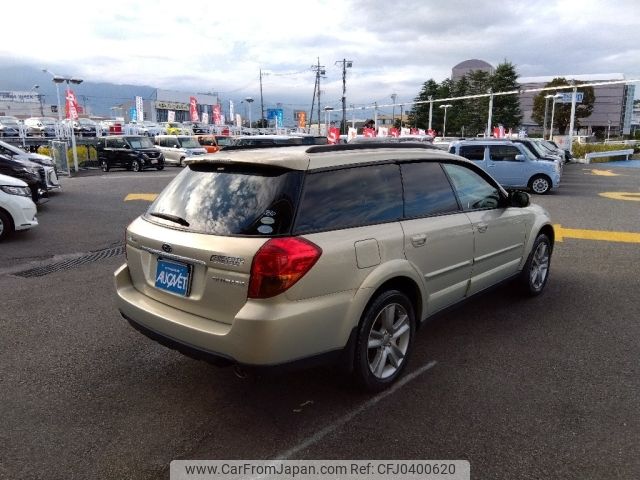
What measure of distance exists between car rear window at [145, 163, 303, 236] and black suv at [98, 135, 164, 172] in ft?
74.1

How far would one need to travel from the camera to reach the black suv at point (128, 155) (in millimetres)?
24359

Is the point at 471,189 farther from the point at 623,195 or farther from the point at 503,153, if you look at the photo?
the point at 623,195

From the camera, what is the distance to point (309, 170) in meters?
3.09

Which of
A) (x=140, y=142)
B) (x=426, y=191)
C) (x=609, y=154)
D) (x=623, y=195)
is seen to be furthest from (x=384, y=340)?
(x=609, y=154)

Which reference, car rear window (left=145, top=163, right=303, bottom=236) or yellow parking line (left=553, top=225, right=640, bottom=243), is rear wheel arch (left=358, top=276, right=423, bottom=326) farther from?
yellow parking line (left=553, top=225, right=640, bottom=243)

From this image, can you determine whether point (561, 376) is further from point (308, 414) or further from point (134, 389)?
point (134, 389)

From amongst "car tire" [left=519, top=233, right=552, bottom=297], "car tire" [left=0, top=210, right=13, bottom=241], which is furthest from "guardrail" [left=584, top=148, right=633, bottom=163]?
"car tire" [left=0, top=210, right=13, bottom=241]

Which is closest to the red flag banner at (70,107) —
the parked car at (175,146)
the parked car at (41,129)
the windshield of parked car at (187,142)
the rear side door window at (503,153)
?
the parked car at (175,146)

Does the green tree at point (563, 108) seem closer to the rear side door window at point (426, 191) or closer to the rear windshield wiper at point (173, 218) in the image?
the rear side door window at point (426, 191)

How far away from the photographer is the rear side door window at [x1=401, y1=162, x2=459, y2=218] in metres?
3.71

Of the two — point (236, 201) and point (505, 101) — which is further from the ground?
point (505, 101)

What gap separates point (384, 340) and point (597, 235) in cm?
740

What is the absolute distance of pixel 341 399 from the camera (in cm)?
Answer: 334

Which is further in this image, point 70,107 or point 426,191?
point 70,107
